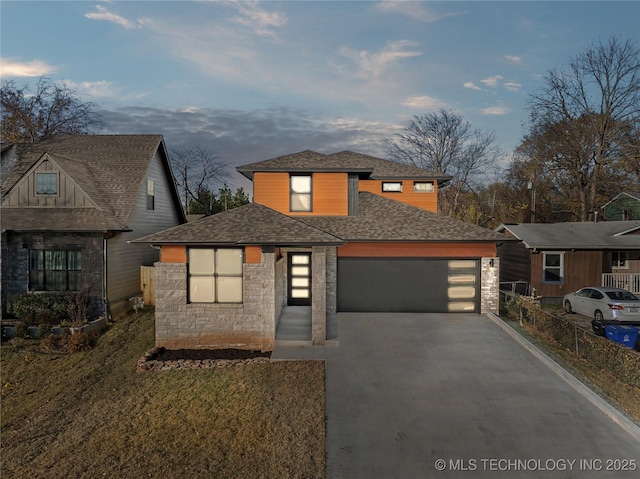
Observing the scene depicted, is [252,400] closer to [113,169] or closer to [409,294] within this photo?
[409,294]

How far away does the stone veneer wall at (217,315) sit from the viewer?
10.5 m

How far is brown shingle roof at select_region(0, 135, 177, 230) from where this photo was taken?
1541cm

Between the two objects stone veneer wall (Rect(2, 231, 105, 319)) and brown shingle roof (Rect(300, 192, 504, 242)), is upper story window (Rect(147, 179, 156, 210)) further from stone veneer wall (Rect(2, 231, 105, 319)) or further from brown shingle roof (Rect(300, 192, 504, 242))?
brown shingle roof (Rect(300, 192, 504, 242))

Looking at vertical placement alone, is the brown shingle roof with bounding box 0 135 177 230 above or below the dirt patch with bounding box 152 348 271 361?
above

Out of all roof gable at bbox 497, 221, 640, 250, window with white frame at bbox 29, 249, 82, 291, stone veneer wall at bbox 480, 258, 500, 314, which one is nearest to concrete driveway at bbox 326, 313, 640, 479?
stone veneer wall at bbox 480, 258, 500, 314

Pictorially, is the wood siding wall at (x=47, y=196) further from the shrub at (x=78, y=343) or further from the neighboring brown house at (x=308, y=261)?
the neighboring brown house at (x=308, y=261)

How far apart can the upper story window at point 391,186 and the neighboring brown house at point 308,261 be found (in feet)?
14.1

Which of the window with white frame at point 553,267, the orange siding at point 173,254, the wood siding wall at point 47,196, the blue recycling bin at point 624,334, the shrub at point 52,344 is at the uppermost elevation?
the wood siding wall at point 47,196

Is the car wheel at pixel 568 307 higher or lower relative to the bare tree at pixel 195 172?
lower

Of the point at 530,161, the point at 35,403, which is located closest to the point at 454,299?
the point at 35,403

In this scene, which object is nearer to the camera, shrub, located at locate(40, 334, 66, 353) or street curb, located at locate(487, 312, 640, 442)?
street curb, located at locate(487, 312, 640, 442)

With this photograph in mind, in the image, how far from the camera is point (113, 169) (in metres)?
17.6

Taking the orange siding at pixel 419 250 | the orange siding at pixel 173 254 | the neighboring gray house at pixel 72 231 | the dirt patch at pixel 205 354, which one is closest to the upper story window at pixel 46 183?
the neighboring gray house at pixel 72 231

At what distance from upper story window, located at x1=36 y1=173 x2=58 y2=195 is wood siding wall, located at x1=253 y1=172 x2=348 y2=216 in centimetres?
843
